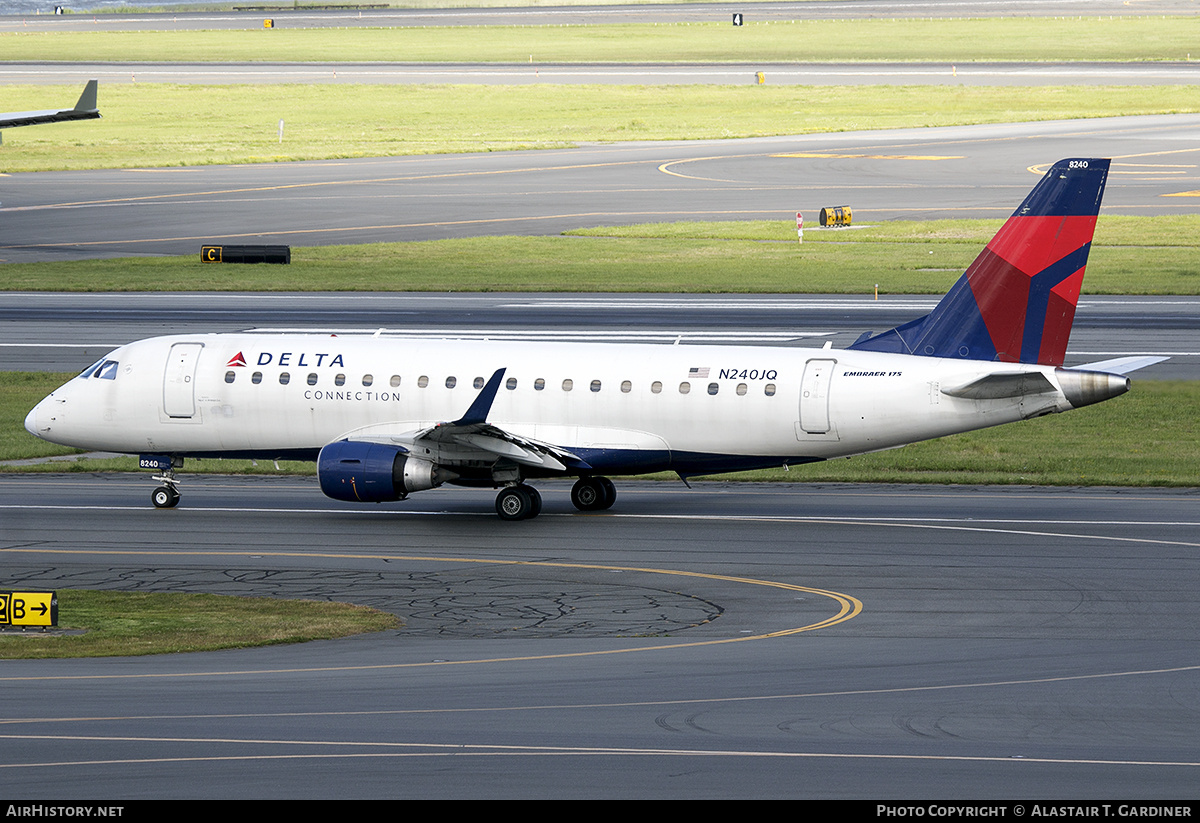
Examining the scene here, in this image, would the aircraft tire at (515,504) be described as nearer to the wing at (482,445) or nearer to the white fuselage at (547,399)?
the wing at (482,445)

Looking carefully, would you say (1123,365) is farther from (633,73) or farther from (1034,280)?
(633,73)

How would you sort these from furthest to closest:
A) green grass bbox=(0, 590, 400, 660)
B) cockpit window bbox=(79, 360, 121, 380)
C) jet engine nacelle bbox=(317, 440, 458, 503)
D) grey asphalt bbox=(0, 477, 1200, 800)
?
cockpit window bbox=(79, 360, 121, 380) → jet engine nacelle bbox=(317, 440, 458, 503) → green grass bbox=(0, 590, 400, 660) → grey asphalt bbox=(0, 477, 1200, 800)

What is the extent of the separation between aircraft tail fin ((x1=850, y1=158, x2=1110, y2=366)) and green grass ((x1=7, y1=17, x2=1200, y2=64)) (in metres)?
142

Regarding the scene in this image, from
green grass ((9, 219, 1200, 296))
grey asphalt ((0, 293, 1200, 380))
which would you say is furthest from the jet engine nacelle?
green grass ((9, 219, 1200, 296))

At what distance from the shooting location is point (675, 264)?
75.5 m

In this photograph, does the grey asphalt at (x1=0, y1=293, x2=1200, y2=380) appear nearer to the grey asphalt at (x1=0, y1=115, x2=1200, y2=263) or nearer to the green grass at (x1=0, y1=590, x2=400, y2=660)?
the grey asphalt at (x1=0, y1=115, x2=1200, y2=263)

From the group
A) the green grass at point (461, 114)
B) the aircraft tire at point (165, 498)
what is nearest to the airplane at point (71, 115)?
the green grass at point (461, 114)

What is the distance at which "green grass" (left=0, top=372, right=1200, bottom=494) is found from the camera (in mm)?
39781

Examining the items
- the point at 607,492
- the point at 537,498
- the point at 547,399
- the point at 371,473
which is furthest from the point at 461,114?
the point at 371,473

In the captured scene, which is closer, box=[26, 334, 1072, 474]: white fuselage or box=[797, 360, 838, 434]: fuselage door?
box=[26, 334, 1072, 474]: white fuselage

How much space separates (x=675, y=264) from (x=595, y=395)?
135 ft

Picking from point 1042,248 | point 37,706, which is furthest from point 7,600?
point 1042,248

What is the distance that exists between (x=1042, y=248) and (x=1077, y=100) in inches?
4305

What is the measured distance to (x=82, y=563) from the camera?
31281 millimetres
